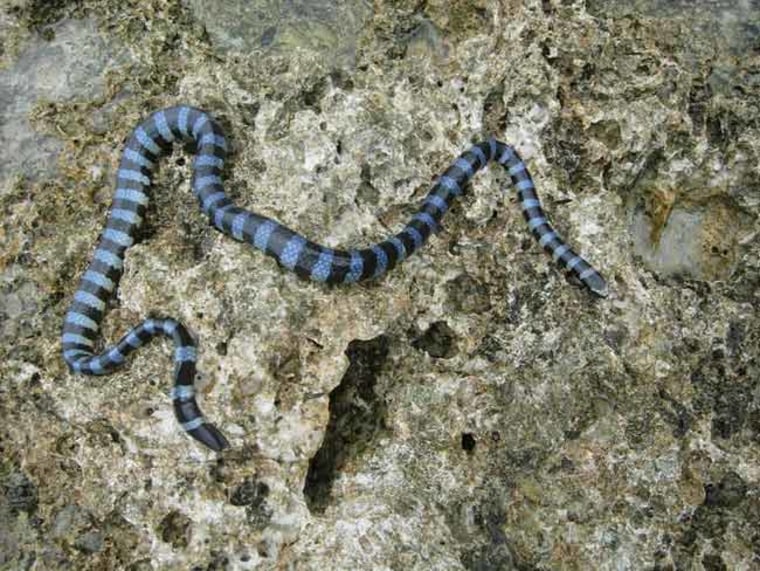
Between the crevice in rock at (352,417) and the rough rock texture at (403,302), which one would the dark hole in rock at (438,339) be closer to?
the rough rock texture at (403,302)

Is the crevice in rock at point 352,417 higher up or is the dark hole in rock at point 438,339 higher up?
the dark hole in rock at point 438,339

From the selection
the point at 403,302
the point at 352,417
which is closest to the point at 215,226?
the point at 403,302

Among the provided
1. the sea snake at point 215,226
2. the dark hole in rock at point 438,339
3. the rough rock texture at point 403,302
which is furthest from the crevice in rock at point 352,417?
the sea snake at point 215,226

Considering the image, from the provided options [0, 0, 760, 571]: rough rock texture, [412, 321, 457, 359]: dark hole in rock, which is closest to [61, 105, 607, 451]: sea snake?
[0, 0, 760, 571]: rough rock texture

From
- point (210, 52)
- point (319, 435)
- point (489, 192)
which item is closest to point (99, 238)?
point (210, 52)

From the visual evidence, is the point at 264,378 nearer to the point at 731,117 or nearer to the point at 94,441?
the point at 94,441

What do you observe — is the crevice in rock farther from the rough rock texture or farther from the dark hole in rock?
the dark hole in rock

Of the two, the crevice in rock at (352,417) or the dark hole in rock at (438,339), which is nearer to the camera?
the crevice in rock at (352,417)
